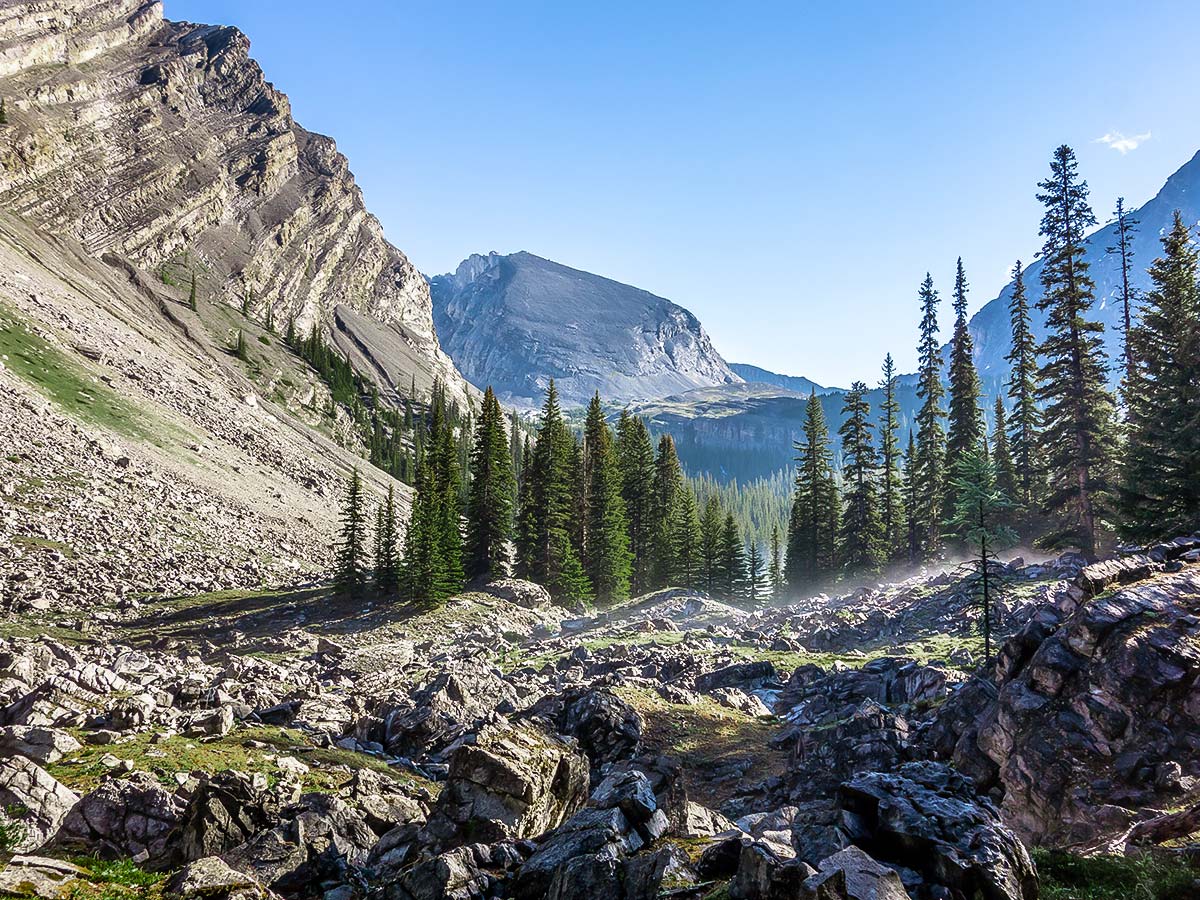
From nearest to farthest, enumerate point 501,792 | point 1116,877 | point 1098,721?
point 1116,877 < point 501,792 < point 1098,721

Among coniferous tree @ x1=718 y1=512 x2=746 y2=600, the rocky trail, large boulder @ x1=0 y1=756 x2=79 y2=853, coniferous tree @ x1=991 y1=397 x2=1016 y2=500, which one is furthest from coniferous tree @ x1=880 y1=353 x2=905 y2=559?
large boulder @ x1=0 y1=756 x2=79 y2=853

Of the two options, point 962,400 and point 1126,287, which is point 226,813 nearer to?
point 1126,287

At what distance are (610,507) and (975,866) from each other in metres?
52.0

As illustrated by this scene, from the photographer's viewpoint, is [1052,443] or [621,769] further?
[1052,443]

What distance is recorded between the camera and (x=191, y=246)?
149750 mm

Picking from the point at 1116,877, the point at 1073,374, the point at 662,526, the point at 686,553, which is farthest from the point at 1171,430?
the point at 686,553

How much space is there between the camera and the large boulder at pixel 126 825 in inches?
411

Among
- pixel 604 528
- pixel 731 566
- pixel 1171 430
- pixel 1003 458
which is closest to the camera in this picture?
pixel 1171 430

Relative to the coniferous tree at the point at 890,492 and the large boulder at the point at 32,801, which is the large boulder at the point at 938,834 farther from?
the coniferous tree at the point at 890,492

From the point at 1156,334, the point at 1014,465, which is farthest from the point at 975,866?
the point at 1014,465

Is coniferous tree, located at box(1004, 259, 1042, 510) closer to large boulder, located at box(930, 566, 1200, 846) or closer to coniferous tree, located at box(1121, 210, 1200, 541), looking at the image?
coniferous tree, located at box(1121, 210, 1200, 541)

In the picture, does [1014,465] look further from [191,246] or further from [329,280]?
[329,280]

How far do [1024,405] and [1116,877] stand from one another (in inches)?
2113

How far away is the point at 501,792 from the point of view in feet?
37.4
